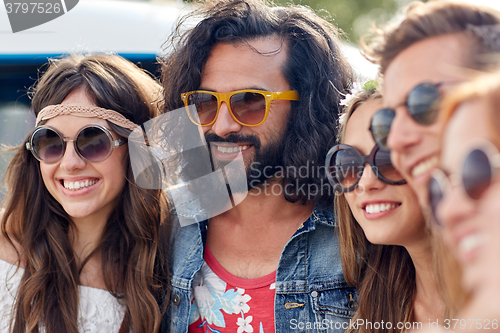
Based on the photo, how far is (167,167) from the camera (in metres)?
2.85

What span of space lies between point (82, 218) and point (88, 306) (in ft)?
1.66

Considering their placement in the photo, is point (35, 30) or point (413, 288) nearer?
point (413, 288)

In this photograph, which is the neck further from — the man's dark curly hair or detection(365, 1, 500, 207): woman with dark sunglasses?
detection(365, 1, 500, 207): woman with dark sunglasses

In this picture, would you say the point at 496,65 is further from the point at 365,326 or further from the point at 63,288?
the point at 63,288

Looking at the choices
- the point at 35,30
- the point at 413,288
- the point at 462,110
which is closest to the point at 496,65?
the point at 462,110

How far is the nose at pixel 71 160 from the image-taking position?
7.14 ft

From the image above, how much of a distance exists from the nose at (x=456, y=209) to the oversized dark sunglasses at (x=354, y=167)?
62 centimetres

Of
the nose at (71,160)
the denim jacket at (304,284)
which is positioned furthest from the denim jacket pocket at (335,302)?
the nose at (71,160)

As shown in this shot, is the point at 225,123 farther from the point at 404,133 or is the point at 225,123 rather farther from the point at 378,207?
the point at 404,133

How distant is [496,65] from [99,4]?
3.73m

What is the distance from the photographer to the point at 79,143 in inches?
86.3

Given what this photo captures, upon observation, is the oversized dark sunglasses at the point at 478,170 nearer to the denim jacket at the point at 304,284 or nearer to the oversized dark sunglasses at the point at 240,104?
the denim jacket at the point at 304,284

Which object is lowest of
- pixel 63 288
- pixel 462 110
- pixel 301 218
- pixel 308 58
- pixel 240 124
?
pixel 63 288

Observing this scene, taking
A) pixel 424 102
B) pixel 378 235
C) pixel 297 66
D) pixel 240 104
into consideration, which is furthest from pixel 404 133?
pixel 297 66
